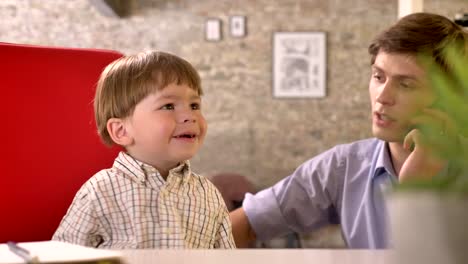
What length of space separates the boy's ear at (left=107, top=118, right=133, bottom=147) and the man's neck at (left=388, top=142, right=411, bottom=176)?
0.70m

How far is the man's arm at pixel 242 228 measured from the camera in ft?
6.56

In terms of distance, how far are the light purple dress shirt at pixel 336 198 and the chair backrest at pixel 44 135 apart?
0.55 m

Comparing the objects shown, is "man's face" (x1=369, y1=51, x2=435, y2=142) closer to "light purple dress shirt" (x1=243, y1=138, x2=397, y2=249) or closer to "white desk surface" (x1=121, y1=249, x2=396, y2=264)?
"light purple dress shirt" (x1=243, y1=138, x2=397, y2=249)

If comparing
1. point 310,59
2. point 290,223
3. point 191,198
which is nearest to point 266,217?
point 290,223

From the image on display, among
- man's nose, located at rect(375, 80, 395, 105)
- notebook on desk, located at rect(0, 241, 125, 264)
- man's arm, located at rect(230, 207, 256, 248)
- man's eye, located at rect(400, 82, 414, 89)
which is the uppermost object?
man's eye, located at rect(400, 82, 414, 89)

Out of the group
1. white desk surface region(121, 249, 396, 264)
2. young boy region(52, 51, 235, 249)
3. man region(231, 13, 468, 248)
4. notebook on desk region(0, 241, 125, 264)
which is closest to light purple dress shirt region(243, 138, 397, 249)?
man region(231, 13, 468, 248)

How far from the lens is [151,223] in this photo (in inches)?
55.0

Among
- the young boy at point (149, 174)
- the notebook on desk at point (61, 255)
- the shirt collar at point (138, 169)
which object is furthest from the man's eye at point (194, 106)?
the notebook on desk at point (61, 255)

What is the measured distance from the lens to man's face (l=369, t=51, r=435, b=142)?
1.75 meters

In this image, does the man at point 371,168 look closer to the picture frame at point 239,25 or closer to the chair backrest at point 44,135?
the chair backrest at point 44,135

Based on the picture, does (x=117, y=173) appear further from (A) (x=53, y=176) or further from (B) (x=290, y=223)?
(B) (x=290, y=223)

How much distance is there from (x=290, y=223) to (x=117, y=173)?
68 centimetres

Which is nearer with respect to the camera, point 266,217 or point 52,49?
point 52,49

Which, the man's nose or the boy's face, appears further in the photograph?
the man's nose
